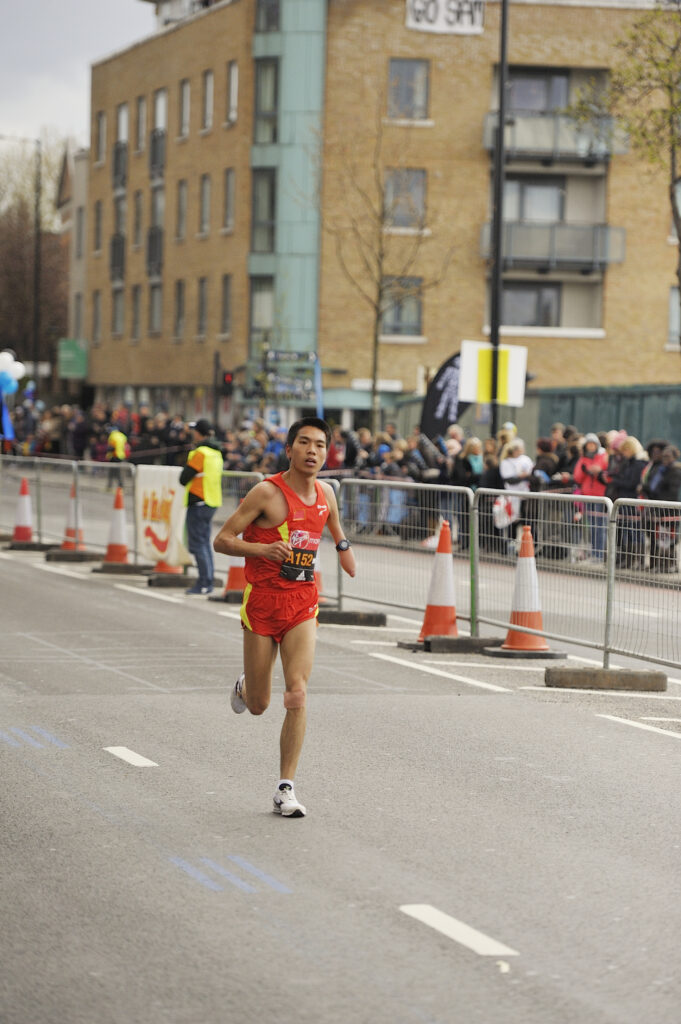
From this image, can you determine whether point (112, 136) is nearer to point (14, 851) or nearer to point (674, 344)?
point (674, 344)

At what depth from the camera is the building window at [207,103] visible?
5450 centimetres

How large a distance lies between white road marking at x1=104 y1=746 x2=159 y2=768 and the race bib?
1.52 meters

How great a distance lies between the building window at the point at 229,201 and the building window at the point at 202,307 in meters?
2.43

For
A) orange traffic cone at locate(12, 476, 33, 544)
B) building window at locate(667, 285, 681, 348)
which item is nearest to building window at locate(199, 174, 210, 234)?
building window at locate(667, 285, 681, 348)

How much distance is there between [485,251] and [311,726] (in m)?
41.4

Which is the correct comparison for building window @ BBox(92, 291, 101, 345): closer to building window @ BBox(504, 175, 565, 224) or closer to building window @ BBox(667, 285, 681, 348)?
building window @ BBox(504, 175, 565, 224)

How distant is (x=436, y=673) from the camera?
12.8 metres

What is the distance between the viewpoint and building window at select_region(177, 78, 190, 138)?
56.5 m

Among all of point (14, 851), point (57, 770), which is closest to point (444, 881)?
point (14, 851)

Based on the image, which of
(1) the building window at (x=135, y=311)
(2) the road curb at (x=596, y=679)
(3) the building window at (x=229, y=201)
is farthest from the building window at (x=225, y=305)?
(2) the road curb at (x=596, y=679)

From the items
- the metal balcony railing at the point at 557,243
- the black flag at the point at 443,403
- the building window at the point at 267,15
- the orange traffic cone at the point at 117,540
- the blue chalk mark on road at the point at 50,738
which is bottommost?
the blue chalk mark on road at the point at 50,738

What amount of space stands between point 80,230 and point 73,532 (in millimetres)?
48392

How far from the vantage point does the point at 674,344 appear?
51938 mm

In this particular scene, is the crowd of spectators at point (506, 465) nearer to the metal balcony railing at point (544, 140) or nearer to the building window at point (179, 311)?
the metal balcony railing at point (544, 140)
